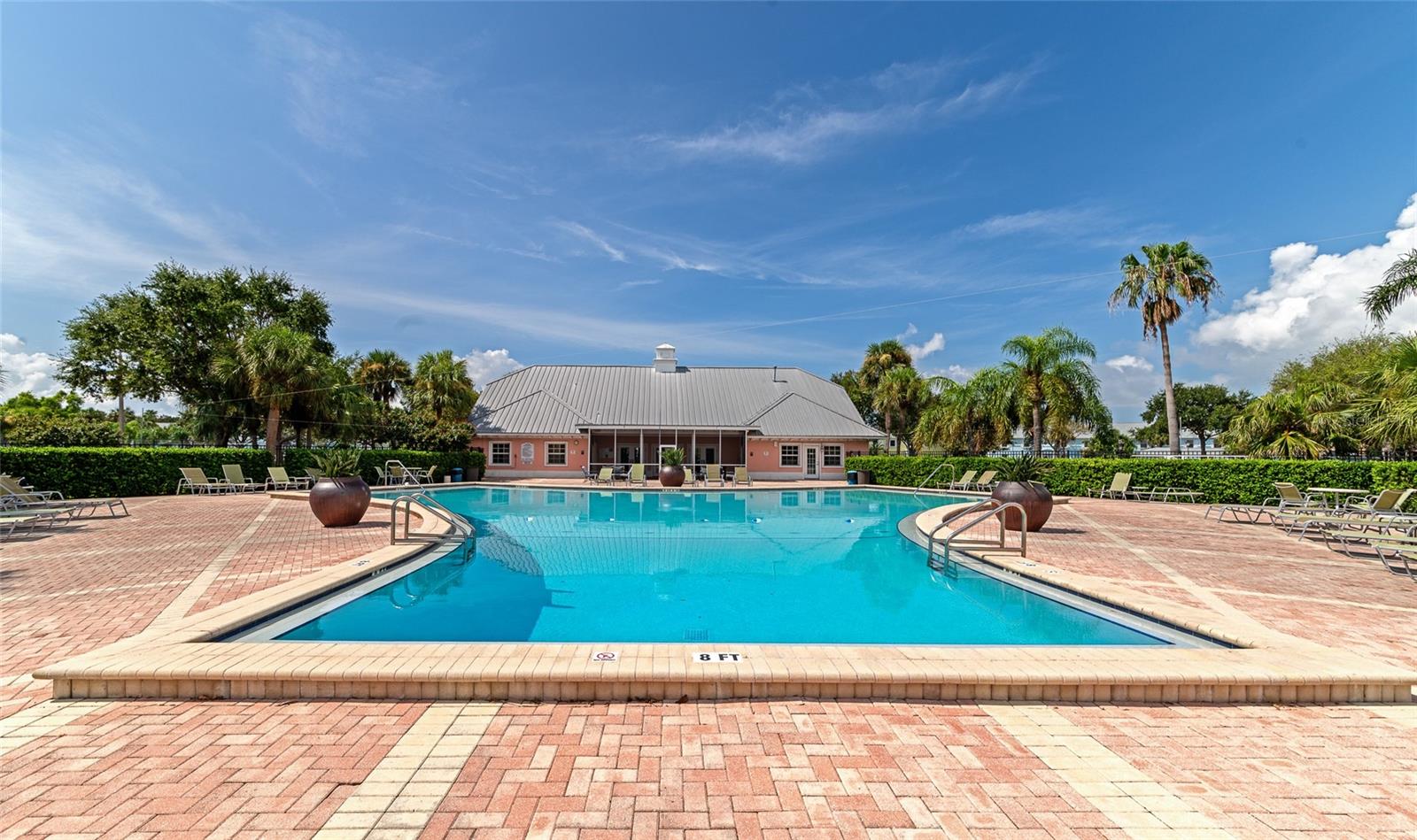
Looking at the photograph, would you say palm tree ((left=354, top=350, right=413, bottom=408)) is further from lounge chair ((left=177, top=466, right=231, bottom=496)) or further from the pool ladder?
the pool ladder

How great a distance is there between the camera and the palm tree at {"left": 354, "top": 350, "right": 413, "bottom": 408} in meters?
33.6

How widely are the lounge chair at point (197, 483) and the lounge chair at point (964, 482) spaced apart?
2521cm

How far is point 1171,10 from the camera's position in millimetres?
12000

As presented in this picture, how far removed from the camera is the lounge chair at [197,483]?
56.9 ft

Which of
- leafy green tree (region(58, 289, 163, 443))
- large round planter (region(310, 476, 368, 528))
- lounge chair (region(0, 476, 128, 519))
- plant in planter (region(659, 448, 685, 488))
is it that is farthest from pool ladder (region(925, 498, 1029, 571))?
leafy green tree (region(58, 289, 163, 443))

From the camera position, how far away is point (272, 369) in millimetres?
23328

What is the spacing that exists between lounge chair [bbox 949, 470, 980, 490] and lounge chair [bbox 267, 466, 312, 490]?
944 inches

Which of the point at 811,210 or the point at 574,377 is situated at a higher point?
the point at 811,210

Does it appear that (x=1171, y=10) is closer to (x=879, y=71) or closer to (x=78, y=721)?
(x=879, y=71)

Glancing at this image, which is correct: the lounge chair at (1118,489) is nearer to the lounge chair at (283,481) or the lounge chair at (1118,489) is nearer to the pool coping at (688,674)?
the pool coping at (688,674)

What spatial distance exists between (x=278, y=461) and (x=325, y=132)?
13.2 m

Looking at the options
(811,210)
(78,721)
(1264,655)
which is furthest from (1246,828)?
(811,210)

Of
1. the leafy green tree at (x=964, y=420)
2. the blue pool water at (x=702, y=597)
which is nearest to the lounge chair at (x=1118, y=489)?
the leafy green tree at (x=964, y=420)

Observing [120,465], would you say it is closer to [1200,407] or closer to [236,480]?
[236,480]
